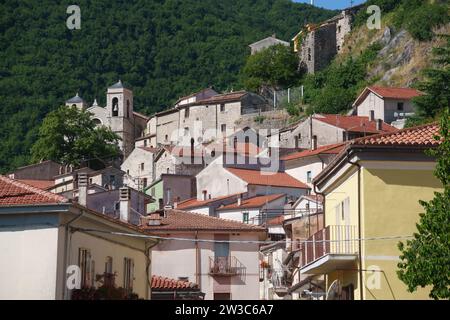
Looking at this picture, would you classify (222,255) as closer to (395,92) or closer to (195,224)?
(195,224)

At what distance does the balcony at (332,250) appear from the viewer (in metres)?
30.9

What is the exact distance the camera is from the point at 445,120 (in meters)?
25.4

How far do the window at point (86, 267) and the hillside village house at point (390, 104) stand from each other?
231ft

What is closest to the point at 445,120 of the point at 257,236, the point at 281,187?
the point at 257,236

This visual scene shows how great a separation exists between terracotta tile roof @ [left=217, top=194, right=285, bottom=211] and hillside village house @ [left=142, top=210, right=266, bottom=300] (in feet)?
89.9

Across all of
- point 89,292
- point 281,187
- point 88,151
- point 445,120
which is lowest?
point 89,292

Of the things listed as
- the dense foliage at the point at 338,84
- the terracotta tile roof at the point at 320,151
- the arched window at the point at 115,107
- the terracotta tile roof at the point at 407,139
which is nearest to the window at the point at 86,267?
the terracotta tile roof at the point at 407,139

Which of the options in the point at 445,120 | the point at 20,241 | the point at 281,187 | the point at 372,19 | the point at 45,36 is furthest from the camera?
the point at 45,36

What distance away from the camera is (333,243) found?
107ft

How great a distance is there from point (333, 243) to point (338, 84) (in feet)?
300

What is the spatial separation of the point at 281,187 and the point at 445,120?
6058 cm

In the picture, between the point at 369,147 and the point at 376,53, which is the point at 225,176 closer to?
the point at 376,53

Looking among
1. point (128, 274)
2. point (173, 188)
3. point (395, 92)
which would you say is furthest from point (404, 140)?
point (395, 92)

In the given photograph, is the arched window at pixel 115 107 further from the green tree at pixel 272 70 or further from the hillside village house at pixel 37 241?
the hillside village house at pixel 37 241
